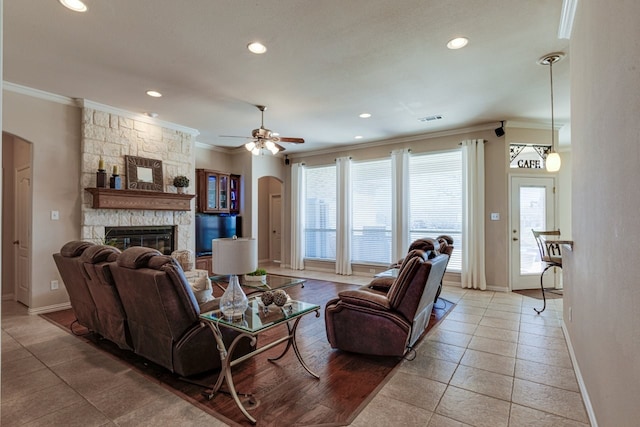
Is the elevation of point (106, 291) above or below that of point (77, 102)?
below

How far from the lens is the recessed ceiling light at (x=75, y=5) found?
8.51ft

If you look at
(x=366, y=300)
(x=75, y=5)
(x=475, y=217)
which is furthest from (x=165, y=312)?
(x=475, y=217)

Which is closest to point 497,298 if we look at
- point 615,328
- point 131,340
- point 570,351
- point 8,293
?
point 570,351

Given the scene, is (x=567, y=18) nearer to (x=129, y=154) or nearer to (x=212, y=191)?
(x=129, y=154)

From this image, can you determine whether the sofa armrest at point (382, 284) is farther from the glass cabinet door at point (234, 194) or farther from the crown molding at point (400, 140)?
the glass cabinet door at point (234, 194)

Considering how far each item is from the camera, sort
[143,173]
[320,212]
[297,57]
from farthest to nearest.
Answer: [320,212] < [143,173] < [297,57]

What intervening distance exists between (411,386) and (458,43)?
10.0ft

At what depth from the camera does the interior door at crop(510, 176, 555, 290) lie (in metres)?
5.67

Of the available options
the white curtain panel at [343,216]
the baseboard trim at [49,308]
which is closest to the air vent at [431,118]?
the white curtain panel at [343,216]

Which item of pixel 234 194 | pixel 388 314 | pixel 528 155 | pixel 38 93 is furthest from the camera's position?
pixel 234 194

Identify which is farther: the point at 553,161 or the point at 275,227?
the point at 275,227

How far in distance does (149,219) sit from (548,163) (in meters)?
5.81

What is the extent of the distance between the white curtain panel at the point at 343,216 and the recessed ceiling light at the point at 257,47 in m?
4.16

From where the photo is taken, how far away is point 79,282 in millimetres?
3326
